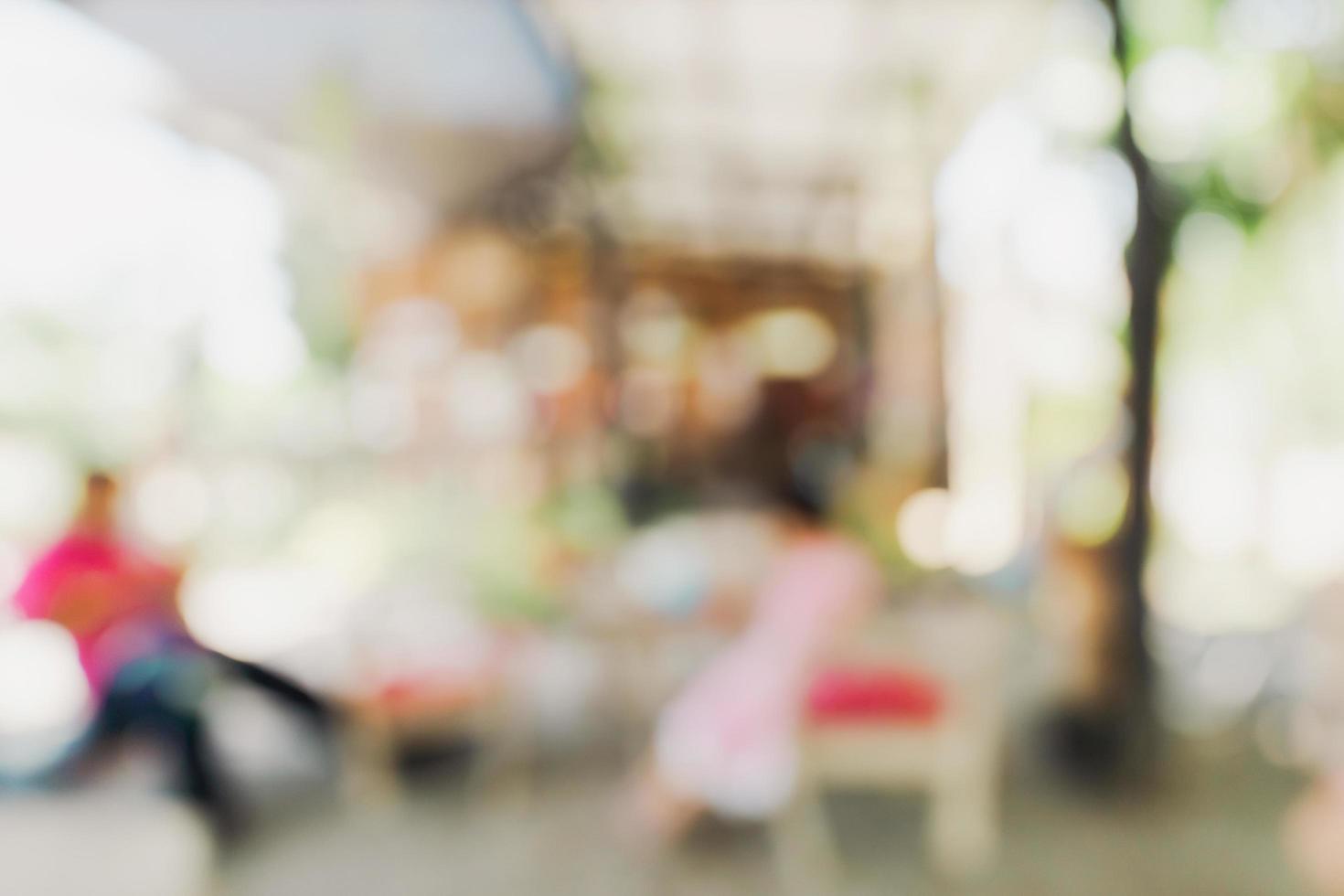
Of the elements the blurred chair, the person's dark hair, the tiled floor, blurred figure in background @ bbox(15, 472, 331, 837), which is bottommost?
the tiled floor

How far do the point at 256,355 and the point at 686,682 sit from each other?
2.56 metres

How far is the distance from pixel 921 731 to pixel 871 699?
169mm

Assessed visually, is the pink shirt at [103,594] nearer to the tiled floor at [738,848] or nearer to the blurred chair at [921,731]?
the tiled floor at [738,848]

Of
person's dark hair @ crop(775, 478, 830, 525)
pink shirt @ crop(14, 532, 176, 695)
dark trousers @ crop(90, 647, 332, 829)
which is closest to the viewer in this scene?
pink shirt @ crop(14, 532, 176, 695)

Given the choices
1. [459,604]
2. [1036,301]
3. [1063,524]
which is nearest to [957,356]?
[1036,301]

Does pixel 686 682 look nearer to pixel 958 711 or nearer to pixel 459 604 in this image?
pixel 459 604

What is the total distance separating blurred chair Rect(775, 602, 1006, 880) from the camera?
267 centimetres

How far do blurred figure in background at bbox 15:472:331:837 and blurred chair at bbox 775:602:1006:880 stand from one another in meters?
1.81

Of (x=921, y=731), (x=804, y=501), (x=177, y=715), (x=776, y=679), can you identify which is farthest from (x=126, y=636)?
(x=921, y=731)

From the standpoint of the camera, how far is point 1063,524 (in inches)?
170

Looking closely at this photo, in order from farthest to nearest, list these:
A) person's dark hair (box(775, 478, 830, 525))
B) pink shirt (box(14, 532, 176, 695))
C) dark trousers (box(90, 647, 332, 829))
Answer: person's dark hair (box(775, 478, 830, 525))
dark trousers (box(90, 647, 332, 829))
pink shirt (box(14, 532, 176, 695))

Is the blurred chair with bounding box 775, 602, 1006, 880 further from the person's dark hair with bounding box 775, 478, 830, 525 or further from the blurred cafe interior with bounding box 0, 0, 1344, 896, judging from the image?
the person's dark hair with bounding box 775, 478, 830, 525

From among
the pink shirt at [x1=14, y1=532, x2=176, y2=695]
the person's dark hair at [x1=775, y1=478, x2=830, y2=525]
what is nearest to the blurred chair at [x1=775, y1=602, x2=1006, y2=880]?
the person's dark hair at [x1=775, y1=478, x2=830, y2=525]

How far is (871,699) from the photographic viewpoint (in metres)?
2.73
